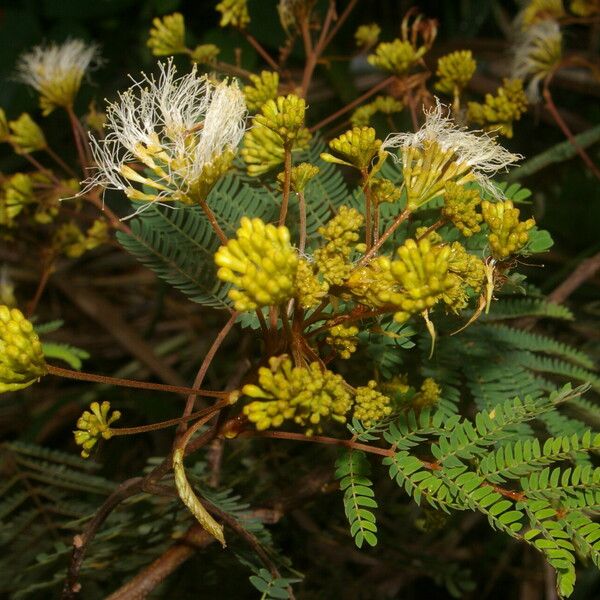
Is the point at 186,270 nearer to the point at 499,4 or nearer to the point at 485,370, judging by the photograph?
the point at 485,370

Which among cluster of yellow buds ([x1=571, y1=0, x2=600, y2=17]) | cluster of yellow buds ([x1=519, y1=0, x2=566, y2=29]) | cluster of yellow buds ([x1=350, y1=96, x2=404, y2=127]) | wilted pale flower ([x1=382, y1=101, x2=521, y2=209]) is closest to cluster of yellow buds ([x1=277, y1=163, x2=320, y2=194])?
wilted pale flower ([x1=382, y1=101, x2=521, y2=209])

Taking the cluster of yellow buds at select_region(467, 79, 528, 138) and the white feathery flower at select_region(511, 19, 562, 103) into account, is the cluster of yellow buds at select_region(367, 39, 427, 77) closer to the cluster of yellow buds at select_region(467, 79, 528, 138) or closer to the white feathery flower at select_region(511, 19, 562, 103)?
the cluster of yellow buds at select_region(467, 79, 528, 138)

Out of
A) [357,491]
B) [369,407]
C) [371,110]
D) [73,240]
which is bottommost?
[73,240]

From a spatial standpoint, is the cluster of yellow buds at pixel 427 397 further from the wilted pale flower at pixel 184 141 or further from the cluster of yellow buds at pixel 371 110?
the cluster of yellow buds at pixel 371 110

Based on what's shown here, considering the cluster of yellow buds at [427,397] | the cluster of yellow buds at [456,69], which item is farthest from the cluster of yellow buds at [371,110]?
the cluster of yellow buds at [427,397]

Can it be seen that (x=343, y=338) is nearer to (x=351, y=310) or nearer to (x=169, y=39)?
(x=351, y=310)

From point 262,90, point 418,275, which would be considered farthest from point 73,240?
point 418,275

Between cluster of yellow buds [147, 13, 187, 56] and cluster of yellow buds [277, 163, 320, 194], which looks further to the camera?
cluster of yellow buds [147, 13, 187, 56]
